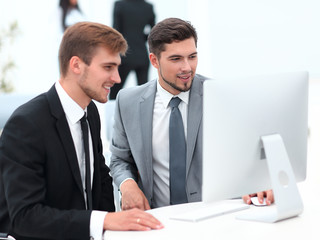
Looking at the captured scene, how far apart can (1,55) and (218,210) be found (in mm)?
6208

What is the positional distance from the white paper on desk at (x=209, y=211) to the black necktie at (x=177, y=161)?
0.34m

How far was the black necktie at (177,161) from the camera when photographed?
255 centimetres

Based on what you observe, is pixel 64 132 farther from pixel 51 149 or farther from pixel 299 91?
pixel 299 91

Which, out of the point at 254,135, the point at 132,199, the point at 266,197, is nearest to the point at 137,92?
the point at 132,199

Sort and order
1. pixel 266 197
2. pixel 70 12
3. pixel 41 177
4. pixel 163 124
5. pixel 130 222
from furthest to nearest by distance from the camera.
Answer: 1. pixel 70 12
2. pixel 163 124
3. pixel 266 197
4. pixel 41 177
5. pixel 130 222

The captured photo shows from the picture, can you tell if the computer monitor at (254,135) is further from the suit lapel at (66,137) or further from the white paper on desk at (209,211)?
the suit lapel at (66,137)

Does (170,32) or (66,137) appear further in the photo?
(170,32)

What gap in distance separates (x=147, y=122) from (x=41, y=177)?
798mm

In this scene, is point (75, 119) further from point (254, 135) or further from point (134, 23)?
point (134, 23)

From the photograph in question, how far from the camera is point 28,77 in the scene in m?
7.81

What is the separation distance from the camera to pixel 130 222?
186 cm

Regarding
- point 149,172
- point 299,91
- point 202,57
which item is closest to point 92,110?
point 149,172

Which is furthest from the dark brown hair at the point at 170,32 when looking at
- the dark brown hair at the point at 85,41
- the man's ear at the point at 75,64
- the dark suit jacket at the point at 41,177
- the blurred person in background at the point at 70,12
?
the blurred person in background at the point at 70,12

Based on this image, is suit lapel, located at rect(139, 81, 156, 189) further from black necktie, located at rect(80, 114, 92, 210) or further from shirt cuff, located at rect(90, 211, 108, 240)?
shirt cuff, located at rect(90, 211, 108, 240)
